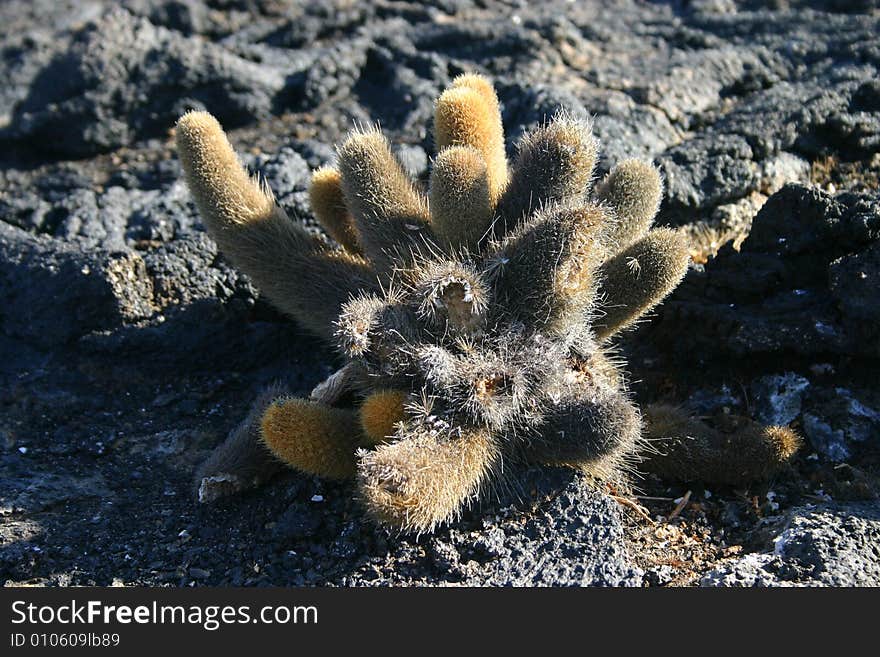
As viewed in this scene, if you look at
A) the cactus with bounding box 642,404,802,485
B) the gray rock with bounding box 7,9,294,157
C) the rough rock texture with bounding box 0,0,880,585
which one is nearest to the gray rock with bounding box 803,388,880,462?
the rough rock texture with bounding box 0,0,880,585

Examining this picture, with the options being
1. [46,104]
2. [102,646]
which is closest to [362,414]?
[102,646]

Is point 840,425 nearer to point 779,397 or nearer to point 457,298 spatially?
point 779,397

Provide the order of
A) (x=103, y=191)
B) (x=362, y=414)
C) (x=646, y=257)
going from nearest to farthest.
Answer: (x=362, y=414)
(x=646, y=257)
(x=103, y=191)

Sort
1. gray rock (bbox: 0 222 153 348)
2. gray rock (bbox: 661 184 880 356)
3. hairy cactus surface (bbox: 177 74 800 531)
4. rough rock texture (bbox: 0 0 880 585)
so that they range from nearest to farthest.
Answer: hairy cactus surface (bbox: 177 74 800 531) < rough rock texture (bbox: 0 0 880 585) < gray rock (bbox: 661 184 880 356) < gray rock (bbox: 0 222 153 348)

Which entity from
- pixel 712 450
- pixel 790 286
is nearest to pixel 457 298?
pixel 712 450

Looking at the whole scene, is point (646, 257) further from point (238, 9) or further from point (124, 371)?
point (238, 9)

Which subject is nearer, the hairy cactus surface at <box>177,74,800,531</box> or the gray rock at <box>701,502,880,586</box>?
the gray rock at <box>701,502,880,586</box>

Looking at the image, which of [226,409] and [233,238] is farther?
[226,409]

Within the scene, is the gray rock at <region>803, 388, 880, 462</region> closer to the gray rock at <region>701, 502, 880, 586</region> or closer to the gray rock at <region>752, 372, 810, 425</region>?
the gray rock at <region>752, 372, 810, 425</region>
